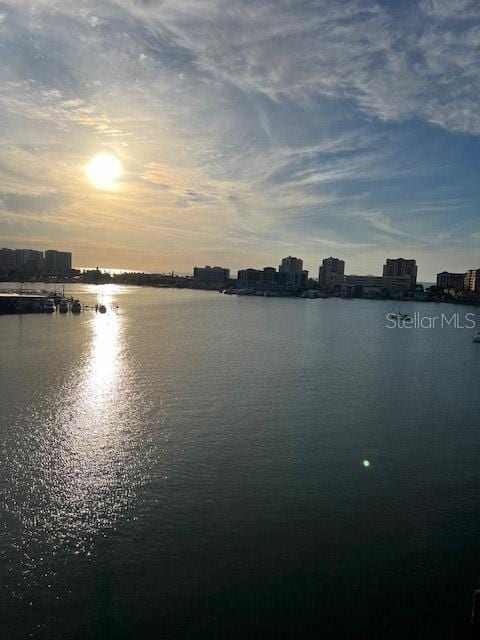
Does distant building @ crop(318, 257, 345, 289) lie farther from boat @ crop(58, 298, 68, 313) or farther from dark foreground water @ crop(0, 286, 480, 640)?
dark foreground water @ crop(0, 286, 480, 640)

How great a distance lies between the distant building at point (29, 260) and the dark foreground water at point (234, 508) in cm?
12666

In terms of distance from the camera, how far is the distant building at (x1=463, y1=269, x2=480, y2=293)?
4043 inches

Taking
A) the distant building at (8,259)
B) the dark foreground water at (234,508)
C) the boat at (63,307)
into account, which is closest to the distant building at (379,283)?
the boat at (63,307)

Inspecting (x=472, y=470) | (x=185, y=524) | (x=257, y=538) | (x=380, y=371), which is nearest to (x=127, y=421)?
(x=185, y=524)

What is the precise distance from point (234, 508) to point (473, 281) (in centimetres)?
10977

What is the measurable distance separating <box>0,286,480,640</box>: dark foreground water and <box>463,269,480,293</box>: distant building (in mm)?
95425

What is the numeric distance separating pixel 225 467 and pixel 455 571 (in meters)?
4.38

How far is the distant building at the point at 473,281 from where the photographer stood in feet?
337

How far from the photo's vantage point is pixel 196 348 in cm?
2428

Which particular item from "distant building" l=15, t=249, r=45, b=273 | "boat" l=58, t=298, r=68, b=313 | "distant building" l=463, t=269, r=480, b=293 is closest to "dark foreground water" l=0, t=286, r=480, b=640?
"boat" l=58, t=298, r=68, b=313

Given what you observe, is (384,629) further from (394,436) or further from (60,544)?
(394,436)

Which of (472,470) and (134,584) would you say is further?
(472,470)

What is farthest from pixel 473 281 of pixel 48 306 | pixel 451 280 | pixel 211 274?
pixel 48 306

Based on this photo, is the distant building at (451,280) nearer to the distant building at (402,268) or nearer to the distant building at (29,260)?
the distant building at (402,268)
